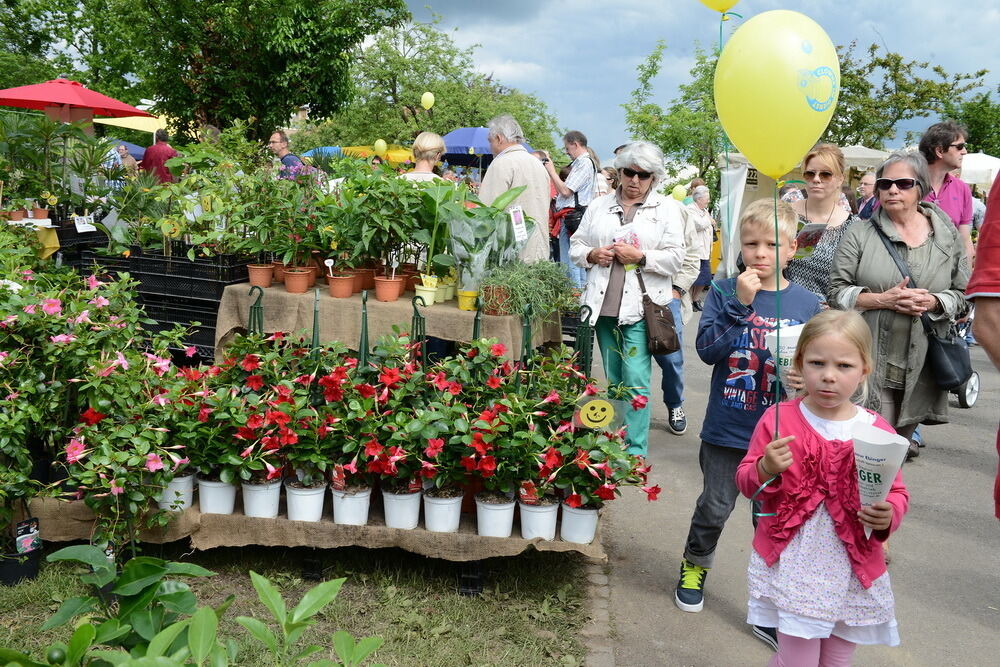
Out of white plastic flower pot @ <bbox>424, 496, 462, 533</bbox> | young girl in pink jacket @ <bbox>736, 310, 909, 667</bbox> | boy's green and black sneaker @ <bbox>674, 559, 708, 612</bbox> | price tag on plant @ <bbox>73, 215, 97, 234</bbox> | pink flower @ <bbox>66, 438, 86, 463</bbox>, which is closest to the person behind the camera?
young girl in pink jacket @ <bbox>736, 310, 909, 667</bbox>

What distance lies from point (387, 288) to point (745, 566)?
222 cm

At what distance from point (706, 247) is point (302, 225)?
4.71m

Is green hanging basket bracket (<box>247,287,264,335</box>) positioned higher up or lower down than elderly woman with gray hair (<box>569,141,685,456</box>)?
lower down

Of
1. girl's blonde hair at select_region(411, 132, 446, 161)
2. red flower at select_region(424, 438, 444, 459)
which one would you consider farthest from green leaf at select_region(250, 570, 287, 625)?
girl's blonde hair at select_region(411, 132, 446, 161)

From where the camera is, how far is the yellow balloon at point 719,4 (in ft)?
13.7

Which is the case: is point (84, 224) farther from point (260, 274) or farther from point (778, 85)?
point (778, 85)

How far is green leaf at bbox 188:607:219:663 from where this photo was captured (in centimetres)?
103

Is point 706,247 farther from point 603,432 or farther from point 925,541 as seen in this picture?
point 603,432

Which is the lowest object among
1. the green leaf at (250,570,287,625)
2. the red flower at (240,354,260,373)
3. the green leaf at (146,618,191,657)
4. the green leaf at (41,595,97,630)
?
the red flower at (240,354,260,373)

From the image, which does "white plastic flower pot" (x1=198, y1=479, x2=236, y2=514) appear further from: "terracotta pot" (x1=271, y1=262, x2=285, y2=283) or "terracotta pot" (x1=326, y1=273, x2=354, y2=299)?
"terracotta pot" (x1=271, y1=262, x2=285, y2=283)

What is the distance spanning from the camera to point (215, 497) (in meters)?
3.57

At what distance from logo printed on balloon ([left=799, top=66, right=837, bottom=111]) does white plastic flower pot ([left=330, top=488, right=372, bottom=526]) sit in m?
2.29

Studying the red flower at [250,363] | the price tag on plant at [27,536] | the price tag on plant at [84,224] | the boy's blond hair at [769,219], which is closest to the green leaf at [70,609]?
the red flower at [250,363]

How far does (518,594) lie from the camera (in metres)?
3.60
